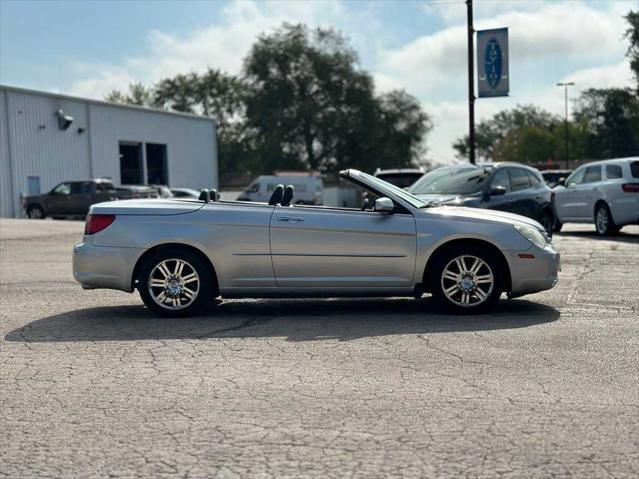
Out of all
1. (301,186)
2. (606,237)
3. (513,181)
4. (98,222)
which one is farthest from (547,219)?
(301,186)

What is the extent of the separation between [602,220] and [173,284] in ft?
45.9

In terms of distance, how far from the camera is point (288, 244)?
8.67m

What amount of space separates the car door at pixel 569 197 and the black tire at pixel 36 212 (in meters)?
23.0

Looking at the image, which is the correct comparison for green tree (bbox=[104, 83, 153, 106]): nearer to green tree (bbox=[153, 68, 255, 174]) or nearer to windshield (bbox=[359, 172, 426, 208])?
green tree (bbox=[153, 68, 255, 174])

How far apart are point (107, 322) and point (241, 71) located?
6356 centimetres

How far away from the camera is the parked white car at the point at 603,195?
760 inches

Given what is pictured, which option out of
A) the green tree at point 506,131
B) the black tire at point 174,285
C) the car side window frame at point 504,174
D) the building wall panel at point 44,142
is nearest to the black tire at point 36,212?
the building wall panel at point 44,142

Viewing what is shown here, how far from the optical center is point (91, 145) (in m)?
46.2

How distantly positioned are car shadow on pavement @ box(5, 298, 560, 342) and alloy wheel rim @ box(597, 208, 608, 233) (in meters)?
11.4

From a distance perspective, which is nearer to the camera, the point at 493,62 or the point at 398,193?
the point at 398,193

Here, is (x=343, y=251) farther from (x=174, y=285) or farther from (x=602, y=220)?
(x=602, y=220)

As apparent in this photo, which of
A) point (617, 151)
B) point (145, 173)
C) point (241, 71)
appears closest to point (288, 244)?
point (145, 173)

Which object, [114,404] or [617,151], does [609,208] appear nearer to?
[114,404]

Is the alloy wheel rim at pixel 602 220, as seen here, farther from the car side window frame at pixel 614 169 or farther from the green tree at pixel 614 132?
the green tree at pixel 614 132
